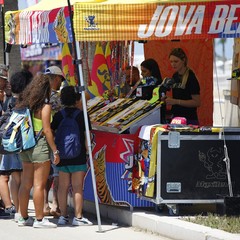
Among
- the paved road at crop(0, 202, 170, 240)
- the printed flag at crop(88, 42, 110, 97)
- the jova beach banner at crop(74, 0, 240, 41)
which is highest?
the jova beach banner at crop(74, 0, 240, 41)

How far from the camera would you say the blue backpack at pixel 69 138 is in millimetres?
10383

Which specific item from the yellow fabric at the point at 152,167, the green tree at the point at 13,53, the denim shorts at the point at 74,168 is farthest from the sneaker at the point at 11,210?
the green tree at the point at 13,53

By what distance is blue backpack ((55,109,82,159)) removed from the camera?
10.4 metres

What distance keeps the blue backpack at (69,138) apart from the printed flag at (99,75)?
3.06 meters

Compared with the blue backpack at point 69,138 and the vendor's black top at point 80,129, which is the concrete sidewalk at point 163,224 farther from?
the blue backpack at point 69,138

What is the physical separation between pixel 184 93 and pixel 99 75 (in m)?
2.47

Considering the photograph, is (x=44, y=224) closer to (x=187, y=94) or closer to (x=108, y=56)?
(x=187, y=94)

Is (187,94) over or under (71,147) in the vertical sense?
over

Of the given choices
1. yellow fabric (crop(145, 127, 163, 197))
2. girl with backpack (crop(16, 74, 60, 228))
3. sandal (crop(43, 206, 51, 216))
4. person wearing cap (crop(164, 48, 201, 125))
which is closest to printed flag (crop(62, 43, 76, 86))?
person wearing cap (crop(164, 48, 201, 125))

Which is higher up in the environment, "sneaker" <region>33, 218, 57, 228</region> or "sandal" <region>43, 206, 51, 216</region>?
"sneaker" <region>33, 218, 57, 228</region>

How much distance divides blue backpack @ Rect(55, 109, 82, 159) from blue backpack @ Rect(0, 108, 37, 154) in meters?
0.35

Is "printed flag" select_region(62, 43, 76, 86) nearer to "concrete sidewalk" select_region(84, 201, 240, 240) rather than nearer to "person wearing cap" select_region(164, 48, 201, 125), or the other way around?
"person wearing cap" select_region(164, 48, 201, 125)

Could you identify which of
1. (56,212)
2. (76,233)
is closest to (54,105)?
(56,212)

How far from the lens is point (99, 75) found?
44.6 ft
